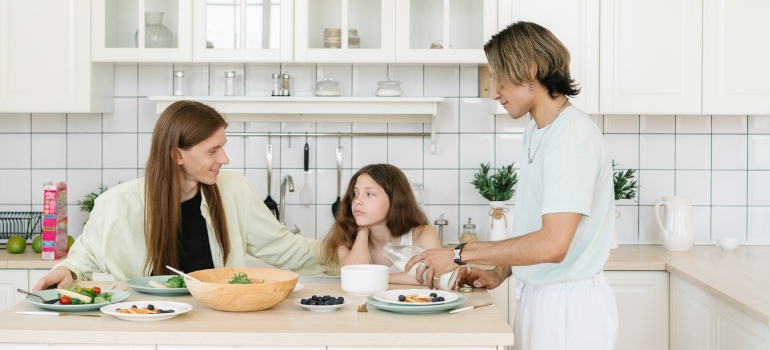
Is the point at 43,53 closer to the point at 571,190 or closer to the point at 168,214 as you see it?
the point at 168,214

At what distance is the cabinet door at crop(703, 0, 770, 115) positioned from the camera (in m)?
3.52

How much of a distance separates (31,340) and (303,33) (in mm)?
2003

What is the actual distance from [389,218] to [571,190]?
0.95 meters

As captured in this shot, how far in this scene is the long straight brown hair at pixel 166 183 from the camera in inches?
94.0

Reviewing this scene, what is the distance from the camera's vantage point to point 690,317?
10.1 ft

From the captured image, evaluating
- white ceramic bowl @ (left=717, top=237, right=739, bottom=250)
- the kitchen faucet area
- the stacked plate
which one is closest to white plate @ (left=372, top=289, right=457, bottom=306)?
the stacked plate

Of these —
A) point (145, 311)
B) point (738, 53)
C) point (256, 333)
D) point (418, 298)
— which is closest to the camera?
point (256, 333)

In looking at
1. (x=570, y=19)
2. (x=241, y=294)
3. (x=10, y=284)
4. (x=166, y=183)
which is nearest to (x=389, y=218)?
(x=166, y=183)

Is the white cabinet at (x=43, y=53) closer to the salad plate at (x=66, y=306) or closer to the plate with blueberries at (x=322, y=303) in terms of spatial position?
the salad plate at (x=66, y=306)

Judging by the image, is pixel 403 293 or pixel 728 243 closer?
pixel 403 293

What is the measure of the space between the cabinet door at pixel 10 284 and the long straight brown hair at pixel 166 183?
1217mm

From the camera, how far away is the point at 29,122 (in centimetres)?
389

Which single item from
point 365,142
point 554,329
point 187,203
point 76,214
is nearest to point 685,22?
point 365,142

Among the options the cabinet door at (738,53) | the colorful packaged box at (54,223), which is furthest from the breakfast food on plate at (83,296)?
the cabinet door at (738,53)
